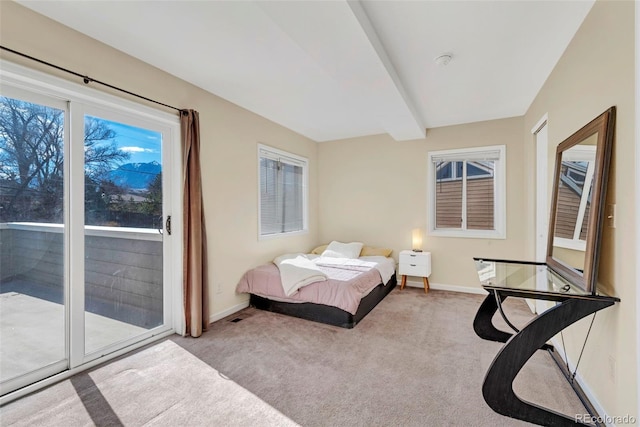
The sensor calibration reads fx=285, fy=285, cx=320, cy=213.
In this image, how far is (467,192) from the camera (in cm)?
441

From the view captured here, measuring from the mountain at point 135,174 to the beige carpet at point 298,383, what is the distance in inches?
58.7

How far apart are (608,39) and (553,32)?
1.91 ft

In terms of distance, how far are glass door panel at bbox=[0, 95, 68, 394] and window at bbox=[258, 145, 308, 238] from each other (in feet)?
7.12

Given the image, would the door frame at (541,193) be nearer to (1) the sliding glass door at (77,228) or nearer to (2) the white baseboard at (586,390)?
(2) the white baseboard at (586,390)

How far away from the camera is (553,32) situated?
2.13 m

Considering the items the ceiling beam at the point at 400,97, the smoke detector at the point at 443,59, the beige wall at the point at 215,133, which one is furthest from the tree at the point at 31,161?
the smoke detector at the point at 443,59

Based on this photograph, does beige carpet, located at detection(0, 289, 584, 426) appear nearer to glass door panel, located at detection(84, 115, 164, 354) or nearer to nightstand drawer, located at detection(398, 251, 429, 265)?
glass door panel, located at detection(84, 115, 164, 354)

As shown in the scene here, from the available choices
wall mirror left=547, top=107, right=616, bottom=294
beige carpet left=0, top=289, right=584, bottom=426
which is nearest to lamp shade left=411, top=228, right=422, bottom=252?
beige carpet left=0, top=289, right=584, bottom=426

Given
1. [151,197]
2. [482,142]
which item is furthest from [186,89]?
[482,142]

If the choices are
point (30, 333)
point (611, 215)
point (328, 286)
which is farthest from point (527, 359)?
point (30, 333)

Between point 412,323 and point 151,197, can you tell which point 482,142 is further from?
point 151,197

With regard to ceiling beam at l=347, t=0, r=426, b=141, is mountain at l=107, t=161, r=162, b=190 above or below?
below

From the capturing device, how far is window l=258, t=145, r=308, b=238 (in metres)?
4.17

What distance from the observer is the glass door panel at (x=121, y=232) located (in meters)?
2.32
